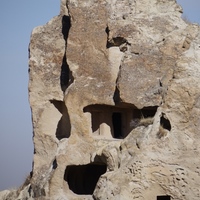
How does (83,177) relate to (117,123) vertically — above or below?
below

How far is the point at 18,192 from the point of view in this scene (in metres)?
19.1

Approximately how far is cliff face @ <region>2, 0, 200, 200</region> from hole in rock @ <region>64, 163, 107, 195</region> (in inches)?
1.2

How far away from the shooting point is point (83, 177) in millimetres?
18719

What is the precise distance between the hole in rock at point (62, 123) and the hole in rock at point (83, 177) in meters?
1.06

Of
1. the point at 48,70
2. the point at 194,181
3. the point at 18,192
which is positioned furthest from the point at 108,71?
the point at 194,181

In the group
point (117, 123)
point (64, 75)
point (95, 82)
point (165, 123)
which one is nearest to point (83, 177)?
point (117, 123)

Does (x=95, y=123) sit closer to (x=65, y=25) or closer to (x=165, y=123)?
(x=65, y=25)

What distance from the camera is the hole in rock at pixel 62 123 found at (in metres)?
18.3

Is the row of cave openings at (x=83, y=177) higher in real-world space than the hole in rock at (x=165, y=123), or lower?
lower

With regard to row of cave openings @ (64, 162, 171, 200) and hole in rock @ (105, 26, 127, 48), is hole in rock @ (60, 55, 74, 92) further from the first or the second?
row of cave openings @ (64, 162, 171, 200)

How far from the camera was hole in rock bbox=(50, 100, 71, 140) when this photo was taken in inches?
720

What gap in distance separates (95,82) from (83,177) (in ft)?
10.4

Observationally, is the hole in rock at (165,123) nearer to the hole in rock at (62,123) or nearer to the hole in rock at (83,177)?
the hole in rock at (83,177)

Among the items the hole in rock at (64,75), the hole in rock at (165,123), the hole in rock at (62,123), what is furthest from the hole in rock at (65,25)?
the hole in rock at (165,123)
